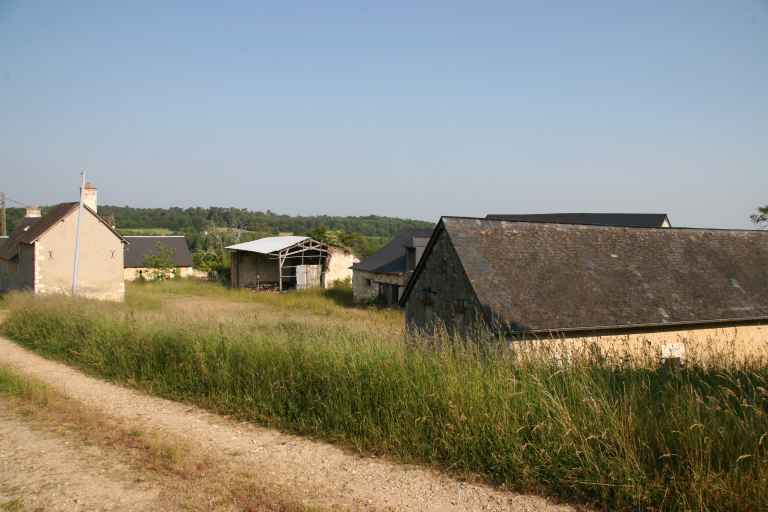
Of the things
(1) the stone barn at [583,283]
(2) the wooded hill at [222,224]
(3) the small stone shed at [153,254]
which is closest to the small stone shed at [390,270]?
(1) the stone barn at [583,283]

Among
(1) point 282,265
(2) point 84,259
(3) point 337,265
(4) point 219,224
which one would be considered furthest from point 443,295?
(4) point 219,224

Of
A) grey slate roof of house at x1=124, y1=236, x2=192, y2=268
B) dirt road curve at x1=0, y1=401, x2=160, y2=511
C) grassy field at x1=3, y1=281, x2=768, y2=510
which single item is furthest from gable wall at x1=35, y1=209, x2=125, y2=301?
dirt road curve at x1=0, y1=401, x2=160, y2=511

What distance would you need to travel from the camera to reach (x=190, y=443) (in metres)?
6.27

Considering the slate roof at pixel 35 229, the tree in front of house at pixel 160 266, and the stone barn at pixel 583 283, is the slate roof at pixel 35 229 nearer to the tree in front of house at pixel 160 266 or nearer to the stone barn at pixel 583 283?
the tree in front of house at pixel 160 266

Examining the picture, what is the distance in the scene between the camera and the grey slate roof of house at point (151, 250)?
5034cm

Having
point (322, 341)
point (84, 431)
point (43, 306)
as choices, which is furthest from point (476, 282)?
point (43, 306)

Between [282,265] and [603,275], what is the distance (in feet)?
97.5

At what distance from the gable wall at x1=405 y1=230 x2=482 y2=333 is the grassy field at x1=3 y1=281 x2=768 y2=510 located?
3.77 metres

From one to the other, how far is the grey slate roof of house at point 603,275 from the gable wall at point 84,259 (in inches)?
798

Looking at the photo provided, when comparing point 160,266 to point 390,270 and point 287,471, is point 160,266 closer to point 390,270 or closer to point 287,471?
point 390,270

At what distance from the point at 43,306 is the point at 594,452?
45.5 feet

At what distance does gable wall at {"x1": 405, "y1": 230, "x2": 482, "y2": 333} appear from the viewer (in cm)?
1195

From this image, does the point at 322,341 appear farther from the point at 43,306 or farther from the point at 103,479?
the point at 43,306

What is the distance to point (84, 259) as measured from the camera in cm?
2861
